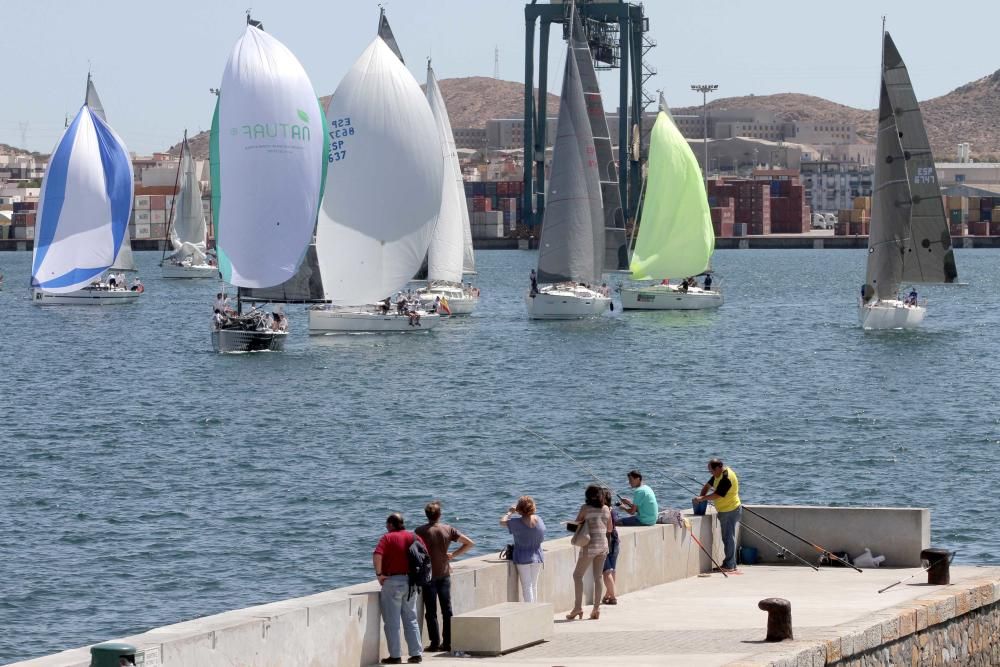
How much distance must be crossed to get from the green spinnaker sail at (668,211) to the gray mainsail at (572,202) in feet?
21.1

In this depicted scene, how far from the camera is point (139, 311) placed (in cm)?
8056

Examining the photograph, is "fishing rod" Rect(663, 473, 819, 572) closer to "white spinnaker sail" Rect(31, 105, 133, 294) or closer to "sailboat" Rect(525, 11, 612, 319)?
"sailboat" Rect(525, 11, 612, 319)

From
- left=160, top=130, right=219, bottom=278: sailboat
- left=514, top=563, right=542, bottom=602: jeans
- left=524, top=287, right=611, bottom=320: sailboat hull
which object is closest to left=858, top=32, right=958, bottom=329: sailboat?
left=524, top=287, right=611, bottom=320: sailboat hull

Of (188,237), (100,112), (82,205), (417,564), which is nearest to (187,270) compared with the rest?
(188,237)

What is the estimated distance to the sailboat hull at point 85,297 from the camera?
79.4 metres

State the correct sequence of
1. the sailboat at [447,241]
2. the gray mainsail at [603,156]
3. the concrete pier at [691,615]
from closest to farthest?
the concrete pier at [691,615], the gray mainsail at [603,156], the sailboat at [447,241]

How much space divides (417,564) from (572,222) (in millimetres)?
48859

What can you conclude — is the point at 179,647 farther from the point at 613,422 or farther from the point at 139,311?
the point at 139,311

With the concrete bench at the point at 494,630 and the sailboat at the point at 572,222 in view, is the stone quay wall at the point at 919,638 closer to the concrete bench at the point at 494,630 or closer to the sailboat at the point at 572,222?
the concrete bench at the point at 494,630

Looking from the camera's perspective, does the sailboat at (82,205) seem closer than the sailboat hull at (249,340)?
No

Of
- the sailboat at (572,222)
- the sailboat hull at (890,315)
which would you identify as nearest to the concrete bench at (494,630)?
the sailboat at (572,222)

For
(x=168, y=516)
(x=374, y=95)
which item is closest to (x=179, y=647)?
(x=168, y=516)

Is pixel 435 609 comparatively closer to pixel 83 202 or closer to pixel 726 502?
pixel 726 502

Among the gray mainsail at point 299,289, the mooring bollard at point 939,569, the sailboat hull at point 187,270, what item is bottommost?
the mooring bollard at point 939,569
